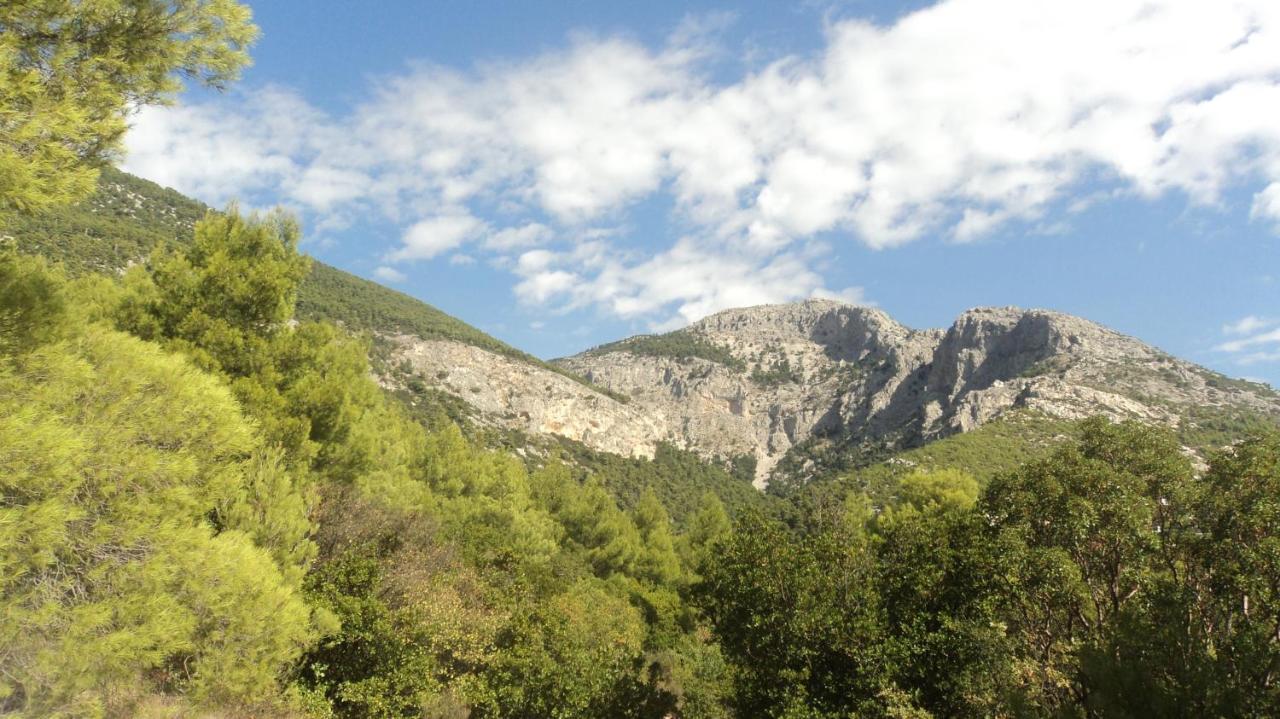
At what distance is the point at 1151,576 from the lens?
10.4 meters

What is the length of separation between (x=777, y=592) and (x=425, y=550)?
11.8 metres

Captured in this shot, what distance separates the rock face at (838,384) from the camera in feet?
276

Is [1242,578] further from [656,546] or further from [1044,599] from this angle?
[656,546]

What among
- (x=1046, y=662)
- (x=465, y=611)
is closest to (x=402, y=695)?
(x=465, y=611)

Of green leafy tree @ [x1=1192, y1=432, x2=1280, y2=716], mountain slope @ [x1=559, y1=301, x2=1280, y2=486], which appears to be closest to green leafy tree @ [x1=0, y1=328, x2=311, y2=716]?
green leafy tree @ [x1=1192, y1=432, x2=1280, y2=716]

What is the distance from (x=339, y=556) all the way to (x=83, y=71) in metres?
12.8

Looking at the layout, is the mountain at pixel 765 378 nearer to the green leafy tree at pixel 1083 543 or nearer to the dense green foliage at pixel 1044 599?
the dense green foliage at pixel 1044 599

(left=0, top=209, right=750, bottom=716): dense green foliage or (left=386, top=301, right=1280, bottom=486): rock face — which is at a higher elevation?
(left=386, top=301, right=1280, bottom=486): rock face

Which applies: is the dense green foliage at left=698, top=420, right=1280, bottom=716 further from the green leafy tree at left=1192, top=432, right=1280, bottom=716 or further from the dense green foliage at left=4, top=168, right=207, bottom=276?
the dense green foliage at left=4, top=168, right=207, bottom=276

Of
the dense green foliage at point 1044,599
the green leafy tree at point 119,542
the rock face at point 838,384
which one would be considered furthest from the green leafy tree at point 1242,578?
the rock face at point 838,384

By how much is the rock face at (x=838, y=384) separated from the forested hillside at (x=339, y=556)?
73.2 meters

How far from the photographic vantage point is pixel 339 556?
15078 mm

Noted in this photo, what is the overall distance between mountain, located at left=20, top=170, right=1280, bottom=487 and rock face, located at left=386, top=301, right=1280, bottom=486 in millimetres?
419

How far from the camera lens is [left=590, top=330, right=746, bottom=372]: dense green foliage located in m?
183
